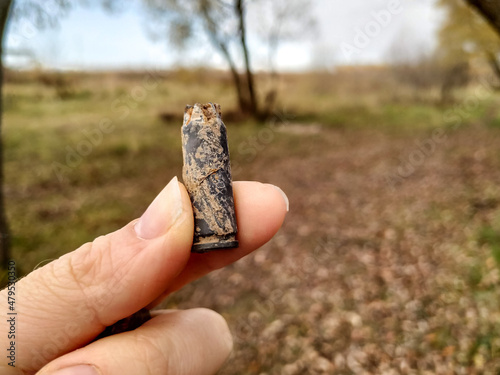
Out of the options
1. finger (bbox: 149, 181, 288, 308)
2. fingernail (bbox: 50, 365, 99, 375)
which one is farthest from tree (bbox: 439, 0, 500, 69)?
fingernail (bbox: 50, 365, 99, 375)

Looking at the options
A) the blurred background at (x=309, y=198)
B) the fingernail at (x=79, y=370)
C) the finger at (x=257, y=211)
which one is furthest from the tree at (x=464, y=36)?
the fingernail at (x=79, y=370)

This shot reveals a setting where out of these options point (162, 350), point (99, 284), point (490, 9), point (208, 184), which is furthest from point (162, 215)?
point (490, 9)

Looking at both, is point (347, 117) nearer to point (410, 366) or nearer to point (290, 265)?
point (290, 265)

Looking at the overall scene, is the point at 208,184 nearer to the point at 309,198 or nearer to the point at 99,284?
the point at 99,284

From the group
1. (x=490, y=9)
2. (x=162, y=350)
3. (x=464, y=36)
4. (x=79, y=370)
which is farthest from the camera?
(x=464, y=36)

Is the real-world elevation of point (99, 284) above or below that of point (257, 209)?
below

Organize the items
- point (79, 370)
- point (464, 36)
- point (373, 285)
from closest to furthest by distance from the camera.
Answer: point (79, 370) → point (373, 285) → point (464, 36)

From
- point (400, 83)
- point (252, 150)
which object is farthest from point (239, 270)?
point (400, 83)
